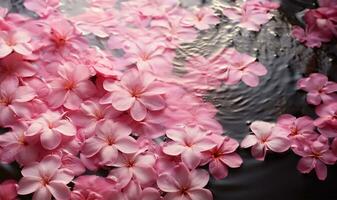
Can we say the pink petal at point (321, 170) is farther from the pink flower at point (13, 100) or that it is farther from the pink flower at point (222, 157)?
the pink flower at point (13, 100)

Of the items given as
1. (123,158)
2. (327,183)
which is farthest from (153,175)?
(327,183)

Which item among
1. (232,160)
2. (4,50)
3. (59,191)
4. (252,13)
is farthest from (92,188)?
(252,13)

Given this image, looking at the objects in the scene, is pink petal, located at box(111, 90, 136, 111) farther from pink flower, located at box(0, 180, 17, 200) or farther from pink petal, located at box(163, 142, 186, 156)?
pink flower, located at box(0, 180, 17, 200)

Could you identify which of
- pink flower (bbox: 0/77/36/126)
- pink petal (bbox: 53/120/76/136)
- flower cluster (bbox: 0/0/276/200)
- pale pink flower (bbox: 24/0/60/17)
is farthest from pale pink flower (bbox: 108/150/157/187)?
pale pink flower (bbox: 24/0/60/17)

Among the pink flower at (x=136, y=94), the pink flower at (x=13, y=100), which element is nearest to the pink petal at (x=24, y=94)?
the pink flower at (x=13, y=100)

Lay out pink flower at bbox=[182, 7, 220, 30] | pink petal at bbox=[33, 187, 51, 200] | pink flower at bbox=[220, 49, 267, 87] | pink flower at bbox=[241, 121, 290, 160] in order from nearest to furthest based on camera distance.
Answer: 1. pink petal at bbox=[33, 187, 51, 200]
2. pink flower at bbox=[241, 121, 290, 160]
3. pink flower at bbox=[220, 49, 267, 87]
4. pink flower at bbox=[182, 7, 220, 30]
